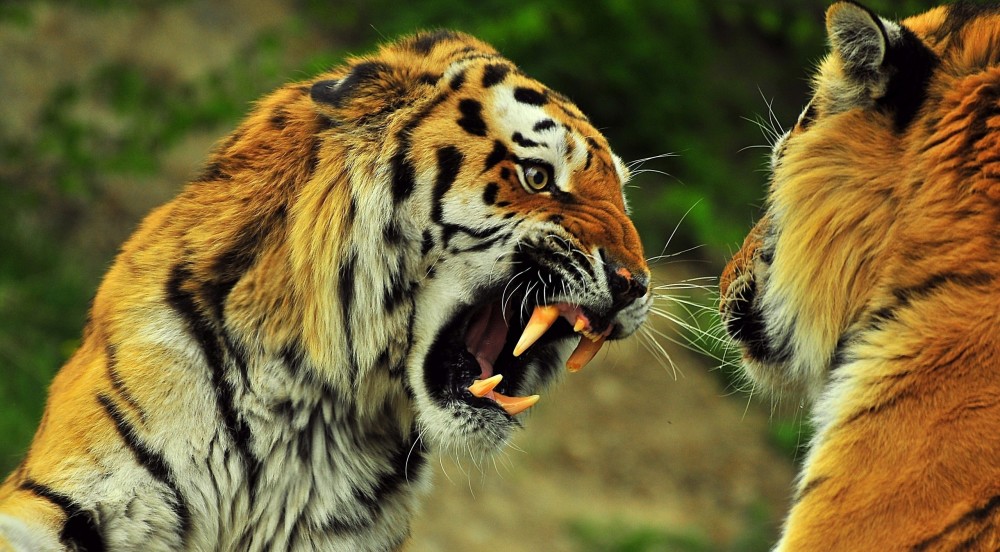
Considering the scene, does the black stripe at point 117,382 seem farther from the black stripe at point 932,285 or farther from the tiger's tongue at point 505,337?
the black stripe at point 932,285

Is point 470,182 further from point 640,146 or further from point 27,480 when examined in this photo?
point 640,146

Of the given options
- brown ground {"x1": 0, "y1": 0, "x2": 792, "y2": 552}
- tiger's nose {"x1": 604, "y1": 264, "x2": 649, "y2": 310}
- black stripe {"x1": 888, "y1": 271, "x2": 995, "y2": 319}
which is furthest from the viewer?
brown ground {"x1": 0, "y1": 0, "x2": 792, "y2": 552}

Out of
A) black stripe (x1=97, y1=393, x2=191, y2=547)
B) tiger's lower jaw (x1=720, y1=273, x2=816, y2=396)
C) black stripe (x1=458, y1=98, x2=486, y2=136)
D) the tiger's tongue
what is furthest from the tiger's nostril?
black stripe (x1=97, y1=393, x2=191, y2=547)

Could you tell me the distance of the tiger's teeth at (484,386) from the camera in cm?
281

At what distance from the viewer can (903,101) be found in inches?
93.3

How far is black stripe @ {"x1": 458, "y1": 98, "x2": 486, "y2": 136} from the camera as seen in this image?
9.34 feet

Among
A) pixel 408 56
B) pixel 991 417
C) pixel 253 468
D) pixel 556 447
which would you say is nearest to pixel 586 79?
pixel 556 447

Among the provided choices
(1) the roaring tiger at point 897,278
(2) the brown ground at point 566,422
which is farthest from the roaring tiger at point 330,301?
(2) the brown ground at point 566,422

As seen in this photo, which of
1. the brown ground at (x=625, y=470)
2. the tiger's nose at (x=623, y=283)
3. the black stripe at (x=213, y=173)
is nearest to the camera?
the tiger's nose at (x=623, y=283)

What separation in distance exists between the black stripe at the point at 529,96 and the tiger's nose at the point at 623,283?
0.46m

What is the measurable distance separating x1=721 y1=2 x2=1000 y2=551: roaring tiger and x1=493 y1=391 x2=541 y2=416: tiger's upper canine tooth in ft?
2.12

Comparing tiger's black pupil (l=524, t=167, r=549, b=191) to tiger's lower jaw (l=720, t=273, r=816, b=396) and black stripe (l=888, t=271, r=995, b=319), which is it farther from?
black stripe (l=888, t=271, r=995, b=319)

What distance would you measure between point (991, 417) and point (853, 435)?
10.7 inches

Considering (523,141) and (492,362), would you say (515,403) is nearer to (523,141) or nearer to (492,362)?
(492,362)
